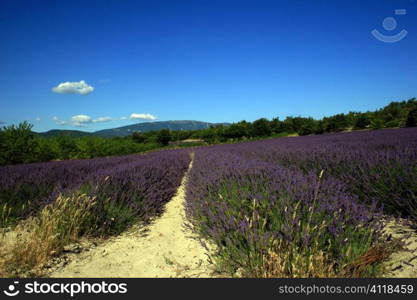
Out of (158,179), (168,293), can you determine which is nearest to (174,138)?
(158,179)

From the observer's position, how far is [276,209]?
1.78 meters

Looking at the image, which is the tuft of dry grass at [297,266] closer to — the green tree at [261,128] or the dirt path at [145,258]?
the dirt path at [145,258]

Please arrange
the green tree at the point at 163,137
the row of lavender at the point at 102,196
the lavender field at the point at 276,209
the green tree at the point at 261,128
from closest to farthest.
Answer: the lavender field at the point at 276,209 → the row of lavender at the point at 102,196 → the green tree at the point at 261,128 → the green tree at the point at 163,137

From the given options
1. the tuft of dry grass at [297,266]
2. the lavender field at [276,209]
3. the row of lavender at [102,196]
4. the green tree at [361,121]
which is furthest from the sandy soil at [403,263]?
the green tree at [361,121]

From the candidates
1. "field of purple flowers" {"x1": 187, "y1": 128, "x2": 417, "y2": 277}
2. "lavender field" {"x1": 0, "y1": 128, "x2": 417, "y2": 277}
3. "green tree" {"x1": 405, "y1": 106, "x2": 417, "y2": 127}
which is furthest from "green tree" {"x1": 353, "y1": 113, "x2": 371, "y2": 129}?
"field of purple flowers" {"x1": 187, "y1": 128, "x2": 417, "y2": 277}

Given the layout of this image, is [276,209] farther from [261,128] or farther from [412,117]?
[261,128]

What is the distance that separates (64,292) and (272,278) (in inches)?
54.0

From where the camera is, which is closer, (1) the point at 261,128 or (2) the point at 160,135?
(1) the point at 261,128

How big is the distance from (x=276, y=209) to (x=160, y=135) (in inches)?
1769

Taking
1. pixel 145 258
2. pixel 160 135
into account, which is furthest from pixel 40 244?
pixel 160 135

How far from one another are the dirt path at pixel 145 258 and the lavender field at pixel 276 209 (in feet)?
0.73

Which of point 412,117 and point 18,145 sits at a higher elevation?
point 412,117

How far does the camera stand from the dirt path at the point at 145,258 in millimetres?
1813

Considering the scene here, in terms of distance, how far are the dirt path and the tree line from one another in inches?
463
